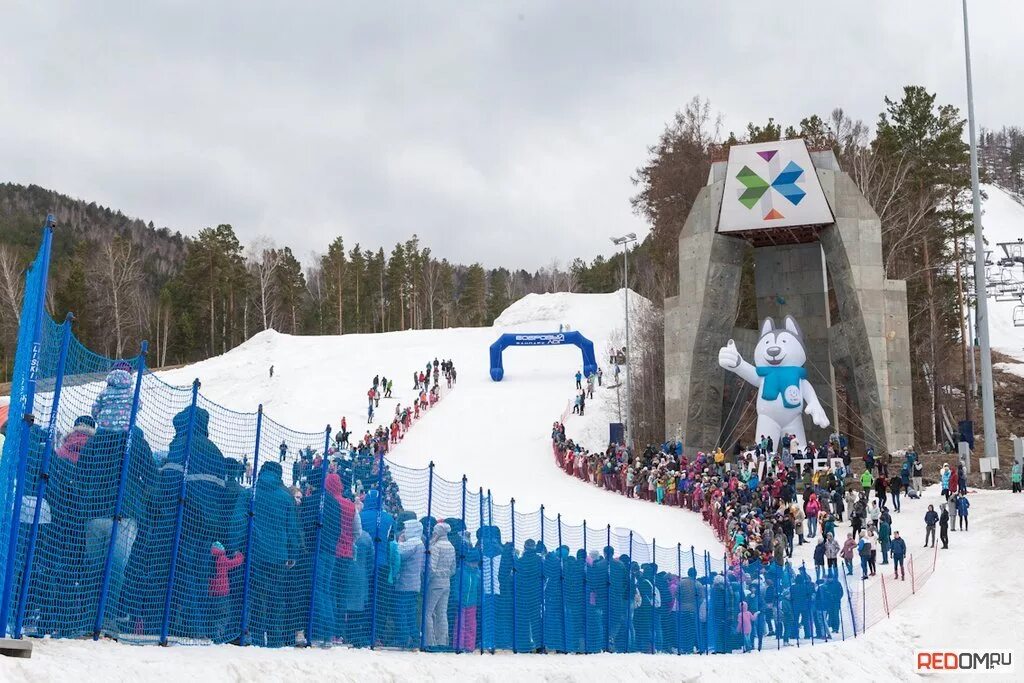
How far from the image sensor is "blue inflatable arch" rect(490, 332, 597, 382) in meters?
51.5

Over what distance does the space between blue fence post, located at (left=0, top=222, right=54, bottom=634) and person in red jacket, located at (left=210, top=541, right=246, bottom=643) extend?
5.65ft

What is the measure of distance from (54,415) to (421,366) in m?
48.1

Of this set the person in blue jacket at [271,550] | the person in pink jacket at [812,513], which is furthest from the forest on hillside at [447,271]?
the person in blue jacket at [271,550]

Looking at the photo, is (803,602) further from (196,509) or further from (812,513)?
(196,509)

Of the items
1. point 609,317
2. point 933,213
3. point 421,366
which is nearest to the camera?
point 933,213

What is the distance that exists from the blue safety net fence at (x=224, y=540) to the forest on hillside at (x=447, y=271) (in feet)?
91.5

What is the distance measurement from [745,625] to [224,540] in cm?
842

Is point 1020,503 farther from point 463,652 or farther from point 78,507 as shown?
point 78,507

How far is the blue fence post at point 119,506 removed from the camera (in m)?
7.02

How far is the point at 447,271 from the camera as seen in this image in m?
118

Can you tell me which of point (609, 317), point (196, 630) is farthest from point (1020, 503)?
point (609, 317)

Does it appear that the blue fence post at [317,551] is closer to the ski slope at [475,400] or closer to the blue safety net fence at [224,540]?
the blue safety net fence at [224,540]

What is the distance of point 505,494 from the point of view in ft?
93.6

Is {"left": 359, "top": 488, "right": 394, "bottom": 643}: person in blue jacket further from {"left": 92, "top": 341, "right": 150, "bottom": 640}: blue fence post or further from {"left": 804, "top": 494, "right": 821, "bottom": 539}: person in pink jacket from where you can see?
{"left": 804, "top": 494, "right": 821, "bottom": 539}: person in pink jacket
